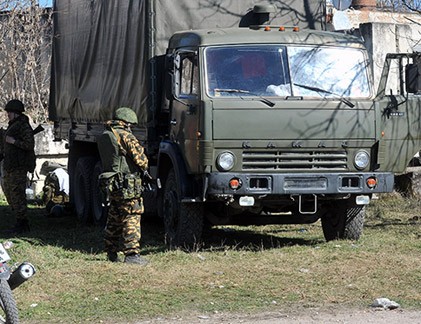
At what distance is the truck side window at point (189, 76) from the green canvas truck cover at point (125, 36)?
73cm

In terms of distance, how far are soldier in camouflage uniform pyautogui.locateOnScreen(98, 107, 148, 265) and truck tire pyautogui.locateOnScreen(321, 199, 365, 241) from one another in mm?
2385

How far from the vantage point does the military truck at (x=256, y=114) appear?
9.73 metres

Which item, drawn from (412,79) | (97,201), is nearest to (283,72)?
(412,79)

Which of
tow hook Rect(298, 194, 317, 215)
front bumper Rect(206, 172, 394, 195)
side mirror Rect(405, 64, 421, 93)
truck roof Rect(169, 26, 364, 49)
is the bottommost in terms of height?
tow hook Rect(298, 194, 317, 215)

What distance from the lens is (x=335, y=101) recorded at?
10.0 metres

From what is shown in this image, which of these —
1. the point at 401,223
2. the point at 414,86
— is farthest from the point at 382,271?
the point at 401,223

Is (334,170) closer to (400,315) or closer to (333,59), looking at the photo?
(333,59)

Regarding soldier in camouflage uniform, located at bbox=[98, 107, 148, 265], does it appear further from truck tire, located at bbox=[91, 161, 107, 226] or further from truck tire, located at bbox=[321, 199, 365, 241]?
truck tire, located at bbox=[91, 161, 107, 226]

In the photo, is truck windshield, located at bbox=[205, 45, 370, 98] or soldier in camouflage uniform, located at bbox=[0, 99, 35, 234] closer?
truck windshield, located at bbox=[205, 45, 370, 98]

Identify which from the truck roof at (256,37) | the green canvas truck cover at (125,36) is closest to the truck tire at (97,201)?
the green canvas truck cover at (125,36)

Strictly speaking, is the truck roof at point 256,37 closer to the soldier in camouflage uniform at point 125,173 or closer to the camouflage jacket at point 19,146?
the soldier in camouflage uniform at point 125,173

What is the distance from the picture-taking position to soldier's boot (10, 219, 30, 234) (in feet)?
41.2

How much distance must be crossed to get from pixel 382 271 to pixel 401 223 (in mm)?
3634

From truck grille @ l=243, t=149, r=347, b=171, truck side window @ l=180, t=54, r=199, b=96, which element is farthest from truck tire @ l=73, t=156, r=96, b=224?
truck grille @ l=243, t=149, r=347, b=171
